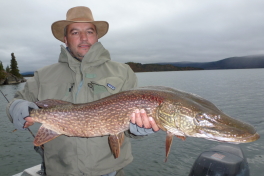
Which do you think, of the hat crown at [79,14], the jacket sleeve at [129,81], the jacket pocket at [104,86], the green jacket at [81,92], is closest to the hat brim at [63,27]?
the hat crown at [79,14]

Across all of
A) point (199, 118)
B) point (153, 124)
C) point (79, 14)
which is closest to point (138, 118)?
point (153, 124)

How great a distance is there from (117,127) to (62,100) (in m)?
0.84

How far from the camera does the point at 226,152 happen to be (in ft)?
10.1

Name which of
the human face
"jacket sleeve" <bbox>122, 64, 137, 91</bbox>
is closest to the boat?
"jacket sleeve" <bbox>122, 64, 137, 91</bbox>

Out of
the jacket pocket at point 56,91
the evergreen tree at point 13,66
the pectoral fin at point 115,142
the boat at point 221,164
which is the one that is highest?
the evergreen tree at point 13,66

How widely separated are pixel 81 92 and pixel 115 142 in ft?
2.63

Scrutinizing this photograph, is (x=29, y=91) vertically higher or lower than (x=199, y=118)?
higher

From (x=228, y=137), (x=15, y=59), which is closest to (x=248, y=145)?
(x=228, y=137)

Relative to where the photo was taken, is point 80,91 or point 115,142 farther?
point 80,91

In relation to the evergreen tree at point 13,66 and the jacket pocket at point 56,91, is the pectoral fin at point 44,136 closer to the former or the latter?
the jacket pocket at point 56,91

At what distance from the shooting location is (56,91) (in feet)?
8.93

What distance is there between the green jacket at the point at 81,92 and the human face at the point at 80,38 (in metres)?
0.20

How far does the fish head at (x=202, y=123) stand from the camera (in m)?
1.89

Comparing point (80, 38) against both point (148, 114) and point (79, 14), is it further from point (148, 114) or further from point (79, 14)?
point (148, 114)
